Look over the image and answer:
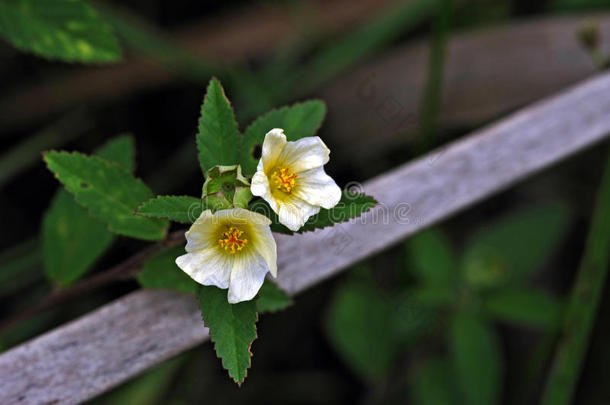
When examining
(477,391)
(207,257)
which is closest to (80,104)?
(207,257)

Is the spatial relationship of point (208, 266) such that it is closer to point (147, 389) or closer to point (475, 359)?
point (147, 389)

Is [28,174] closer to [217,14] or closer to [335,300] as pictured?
[217,14]

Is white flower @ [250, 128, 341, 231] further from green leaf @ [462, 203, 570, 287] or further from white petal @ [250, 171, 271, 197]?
green leaf @ [462, 203, 570, 287]

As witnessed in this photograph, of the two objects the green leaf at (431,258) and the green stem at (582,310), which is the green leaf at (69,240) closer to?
the green leaf at (431,258)

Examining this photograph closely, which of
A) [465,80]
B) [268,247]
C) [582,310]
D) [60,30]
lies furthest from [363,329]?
[60,30]

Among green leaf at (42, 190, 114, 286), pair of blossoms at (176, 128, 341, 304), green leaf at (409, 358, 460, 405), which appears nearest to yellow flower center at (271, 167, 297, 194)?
pair of blossoms at (176, 128, 341, 304)
